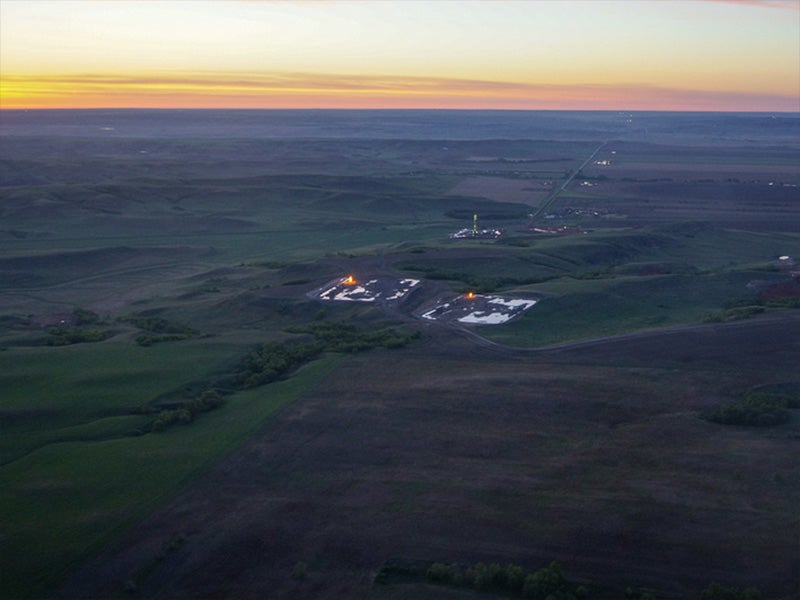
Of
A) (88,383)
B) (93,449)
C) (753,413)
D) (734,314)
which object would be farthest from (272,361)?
(734,314)

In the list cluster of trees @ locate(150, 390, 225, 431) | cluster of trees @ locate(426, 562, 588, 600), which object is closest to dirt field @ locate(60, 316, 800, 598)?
cluster of trees @ locate(426, 562, 588, 600)

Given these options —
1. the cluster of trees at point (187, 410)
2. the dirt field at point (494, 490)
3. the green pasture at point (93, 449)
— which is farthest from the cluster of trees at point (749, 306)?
the cluster of trees at point (187, 410)

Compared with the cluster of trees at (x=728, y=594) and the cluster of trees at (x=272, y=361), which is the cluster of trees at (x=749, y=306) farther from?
the cluster of trees at (x=728, y=594)

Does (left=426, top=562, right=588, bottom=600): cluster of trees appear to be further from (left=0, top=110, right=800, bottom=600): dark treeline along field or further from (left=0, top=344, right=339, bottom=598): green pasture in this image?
(left=0, top=344, right=339, bottom=598): green pasture

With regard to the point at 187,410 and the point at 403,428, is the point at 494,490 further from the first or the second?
the point at 187,410

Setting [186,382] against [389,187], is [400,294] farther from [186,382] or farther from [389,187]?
[389,187]

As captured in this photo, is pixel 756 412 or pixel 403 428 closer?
pixel 756 412
